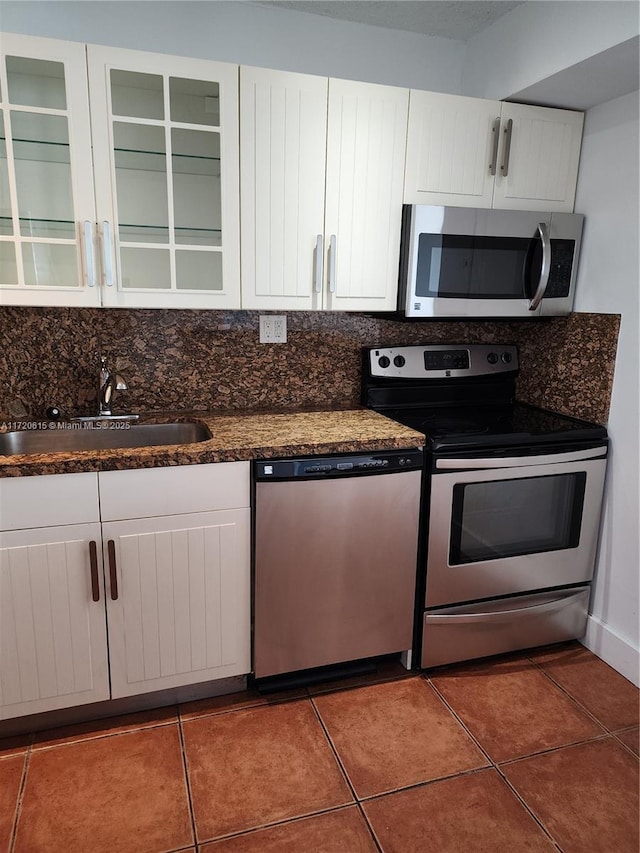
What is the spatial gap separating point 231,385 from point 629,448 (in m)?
1.59

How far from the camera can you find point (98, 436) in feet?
7.12

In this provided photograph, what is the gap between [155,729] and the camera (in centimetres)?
Result: 192

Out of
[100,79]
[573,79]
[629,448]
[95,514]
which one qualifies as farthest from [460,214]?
[95,514]

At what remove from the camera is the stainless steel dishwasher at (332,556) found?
1.92 metres

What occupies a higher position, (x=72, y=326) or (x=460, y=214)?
(x=460, y=214)

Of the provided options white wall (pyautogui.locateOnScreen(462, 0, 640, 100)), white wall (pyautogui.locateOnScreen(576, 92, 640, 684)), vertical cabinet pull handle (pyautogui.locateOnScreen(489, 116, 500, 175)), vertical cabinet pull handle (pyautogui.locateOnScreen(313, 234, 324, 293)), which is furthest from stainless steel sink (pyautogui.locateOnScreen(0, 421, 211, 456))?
white wall (pyautogui.locateOnScreen(462, 0, 640, 100))

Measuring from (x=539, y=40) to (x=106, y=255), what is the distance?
5.50ft

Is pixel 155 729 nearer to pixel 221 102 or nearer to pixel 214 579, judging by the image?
pixel 214 579

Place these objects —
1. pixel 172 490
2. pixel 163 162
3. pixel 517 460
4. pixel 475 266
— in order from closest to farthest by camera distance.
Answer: pixel 172 490 < pixel 163 162 < pixel 517 460 < pixel 475 266

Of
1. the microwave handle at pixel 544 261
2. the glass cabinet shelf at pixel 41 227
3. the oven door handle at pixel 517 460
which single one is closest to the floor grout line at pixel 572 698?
the oven door handle at pixel 517 460

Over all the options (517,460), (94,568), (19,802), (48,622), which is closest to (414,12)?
(517,460)

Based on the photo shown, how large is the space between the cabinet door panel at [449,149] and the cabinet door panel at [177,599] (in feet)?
4.56

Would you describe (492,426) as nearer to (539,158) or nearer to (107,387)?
(539,158)

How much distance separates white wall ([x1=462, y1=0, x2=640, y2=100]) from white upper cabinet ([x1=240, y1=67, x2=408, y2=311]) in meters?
0.45
